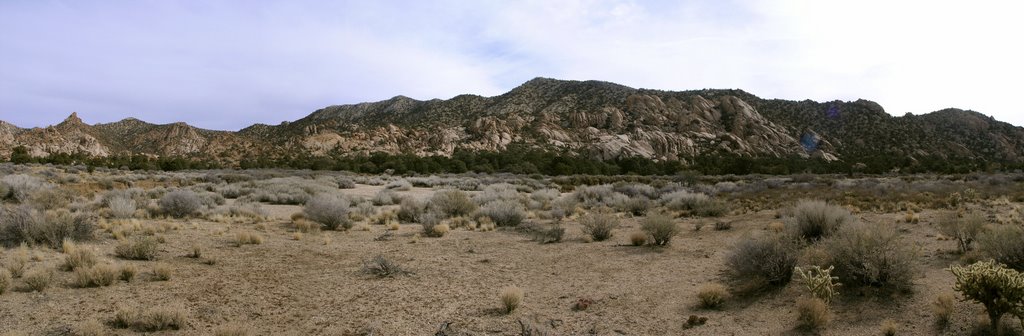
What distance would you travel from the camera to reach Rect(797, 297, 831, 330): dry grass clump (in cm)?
608

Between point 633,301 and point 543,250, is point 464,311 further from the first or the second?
point 543,250

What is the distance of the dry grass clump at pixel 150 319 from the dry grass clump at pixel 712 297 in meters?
6.70

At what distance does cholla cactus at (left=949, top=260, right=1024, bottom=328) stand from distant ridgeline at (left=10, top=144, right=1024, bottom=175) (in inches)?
1941

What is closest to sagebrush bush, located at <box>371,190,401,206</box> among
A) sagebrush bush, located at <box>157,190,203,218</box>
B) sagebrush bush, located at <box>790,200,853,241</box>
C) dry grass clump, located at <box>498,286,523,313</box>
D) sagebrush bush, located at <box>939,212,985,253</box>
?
sagebrush bush, located at <box>157,190,203,218</box>

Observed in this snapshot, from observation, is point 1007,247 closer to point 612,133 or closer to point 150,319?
point 150,319

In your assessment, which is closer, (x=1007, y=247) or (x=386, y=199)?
(x=1007, y=247)

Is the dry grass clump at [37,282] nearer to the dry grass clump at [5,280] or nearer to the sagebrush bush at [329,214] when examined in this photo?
the dry grass clump at [5,280]

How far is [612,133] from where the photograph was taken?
266 ft

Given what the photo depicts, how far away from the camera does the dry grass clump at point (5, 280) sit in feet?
22.7

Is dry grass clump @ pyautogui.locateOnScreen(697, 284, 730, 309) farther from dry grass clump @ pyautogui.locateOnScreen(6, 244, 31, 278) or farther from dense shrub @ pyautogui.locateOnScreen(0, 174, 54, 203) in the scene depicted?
dense shrub @ pyautogui.locateOnScreen(0, 174, 54, 203)

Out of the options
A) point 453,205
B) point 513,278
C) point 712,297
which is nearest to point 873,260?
point 712,297

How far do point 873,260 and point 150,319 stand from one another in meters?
9.34

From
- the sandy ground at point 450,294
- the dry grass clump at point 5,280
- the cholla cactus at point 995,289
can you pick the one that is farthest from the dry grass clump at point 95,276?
the cholla cactus at point 995,289

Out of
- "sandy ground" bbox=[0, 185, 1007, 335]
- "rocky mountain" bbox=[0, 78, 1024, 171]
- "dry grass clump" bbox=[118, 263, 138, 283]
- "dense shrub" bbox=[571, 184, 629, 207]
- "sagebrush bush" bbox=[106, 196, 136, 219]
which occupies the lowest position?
"dense shrub" bbox=[571, 184, 629, 207]
